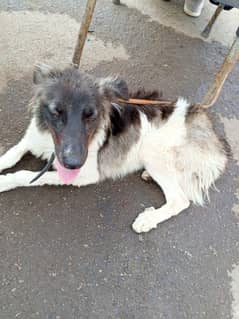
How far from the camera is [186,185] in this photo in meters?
2.58

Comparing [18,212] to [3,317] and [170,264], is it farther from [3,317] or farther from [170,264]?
[170,264]

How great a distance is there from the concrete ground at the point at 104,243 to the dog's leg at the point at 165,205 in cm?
A: 7

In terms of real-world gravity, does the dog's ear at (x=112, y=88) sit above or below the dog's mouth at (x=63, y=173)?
above

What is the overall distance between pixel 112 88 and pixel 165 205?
86 centimetres

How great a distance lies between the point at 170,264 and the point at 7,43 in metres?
2.42

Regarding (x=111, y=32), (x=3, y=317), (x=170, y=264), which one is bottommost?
(x=3, y=317)

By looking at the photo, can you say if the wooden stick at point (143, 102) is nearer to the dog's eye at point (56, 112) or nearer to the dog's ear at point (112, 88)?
the dog's ear at point (112, 88)

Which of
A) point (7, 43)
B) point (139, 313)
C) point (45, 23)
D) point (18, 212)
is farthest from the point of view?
point (45, 23)

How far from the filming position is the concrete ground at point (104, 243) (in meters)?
2.05

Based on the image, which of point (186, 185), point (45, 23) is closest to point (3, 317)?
point (186, 185)

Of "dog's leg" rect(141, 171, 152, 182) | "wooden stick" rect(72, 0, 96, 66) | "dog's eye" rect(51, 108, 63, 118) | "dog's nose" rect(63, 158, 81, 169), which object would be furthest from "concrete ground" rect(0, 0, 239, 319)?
"dog's eye" rect(51, 108, 63, 118)

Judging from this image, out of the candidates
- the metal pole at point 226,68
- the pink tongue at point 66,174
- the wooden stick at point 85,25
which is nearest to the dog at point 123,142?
the pink tongue at point 66,174

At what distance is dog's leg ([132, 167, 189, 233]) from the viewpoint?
93.3 inches

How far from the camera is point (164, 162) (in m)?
2.54
